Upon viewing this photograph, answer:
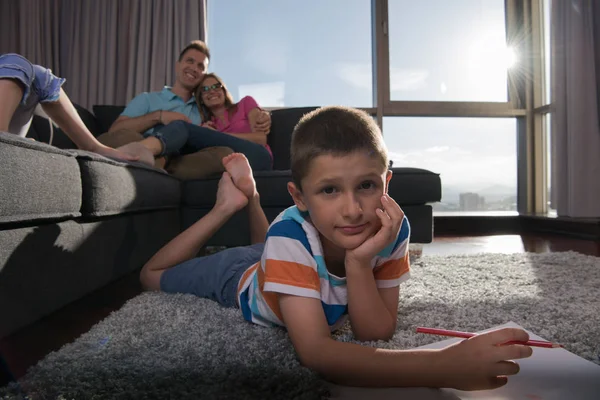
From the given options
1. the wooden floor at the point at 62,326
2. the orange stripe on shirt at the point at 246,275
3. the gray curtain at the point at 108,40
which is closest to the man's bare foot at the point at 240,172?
the orange stripe on shirt at the point at 246,275

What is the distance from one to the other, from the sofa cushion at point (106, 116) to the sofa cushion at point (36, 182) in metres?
1.60

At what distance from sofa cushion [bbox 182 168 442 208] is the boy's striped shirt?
106cm

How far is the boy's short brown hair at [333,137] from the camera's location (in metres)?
0.67

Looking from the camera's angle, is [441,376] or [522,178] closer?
[441,376]

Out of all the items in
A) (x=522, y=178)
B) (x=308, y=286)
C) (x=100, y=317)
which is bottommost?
(x=100, y=317)

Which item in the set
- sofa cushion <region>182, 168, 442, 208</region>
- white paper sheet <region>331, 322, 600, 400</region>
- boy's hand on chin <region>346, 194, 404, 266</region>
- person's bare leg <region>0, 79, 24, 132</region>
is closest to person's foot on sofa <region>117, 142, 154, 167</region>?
sofa cushion <region>182, 168, 442, 208</region>

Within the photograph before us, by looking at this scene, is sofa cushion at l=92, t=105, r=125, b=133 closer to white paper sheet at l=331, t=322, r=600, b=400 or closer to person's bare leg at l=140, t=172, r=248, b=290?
person's bare leg at l=140, t=172, r=248, b=290

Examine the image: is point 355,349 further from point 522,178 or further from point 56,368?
point 522,178

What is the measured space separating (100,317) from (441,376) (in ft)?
2.50

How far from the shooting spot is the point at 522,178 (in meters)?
3.63

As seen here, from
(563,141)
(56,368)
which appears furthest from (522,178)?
(56,368)

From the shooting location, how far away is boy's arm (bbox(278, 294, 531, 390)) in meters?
0.56

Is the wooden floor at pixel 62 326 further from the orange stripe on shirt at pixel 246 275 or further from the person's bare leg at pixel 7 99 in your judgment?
the person's bare leg at pixel 7 99

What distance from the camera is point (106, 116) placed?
2.55 m
